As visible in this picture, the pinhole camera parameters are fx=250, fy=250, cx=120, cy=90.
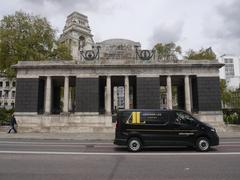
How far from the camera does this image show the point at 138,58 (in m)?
28.0

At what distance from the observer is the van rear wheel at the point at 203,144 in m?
12.1

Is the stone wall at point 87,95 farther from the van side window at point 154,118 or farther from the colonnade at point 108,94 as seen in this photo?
the van side window at point 154,118

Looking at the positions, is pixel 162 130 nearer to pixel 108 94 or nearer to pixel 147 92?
pixel 147 92

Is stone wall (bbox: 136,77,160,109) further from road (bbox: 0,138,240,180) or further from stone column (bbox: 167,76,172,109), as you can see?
road (bbox: 0,138,240,180)

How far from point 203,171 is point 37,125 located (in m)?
21.3

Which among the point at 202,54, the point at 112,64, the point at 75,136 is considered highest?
the point at 202,54

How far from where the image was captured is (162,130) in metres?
12.5

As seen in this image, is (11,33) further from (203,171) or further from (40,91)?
(203,171)

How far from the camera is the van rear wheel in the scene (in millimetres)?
12131

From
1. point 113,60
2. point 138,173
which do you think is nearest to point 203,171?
point 138,173

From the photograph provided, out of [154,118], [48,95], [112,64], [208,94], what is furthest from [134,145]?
[48,95]

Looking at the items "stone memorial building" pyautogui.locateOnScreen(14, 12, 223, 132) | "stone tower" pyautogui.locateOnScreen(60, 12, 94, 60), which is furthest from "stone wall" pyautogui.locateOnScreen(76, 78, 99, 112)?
"stone tower" pyautogui.locateOnScreen(60, 12, 94, 60)

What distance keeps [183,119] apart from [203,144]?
1523 mm

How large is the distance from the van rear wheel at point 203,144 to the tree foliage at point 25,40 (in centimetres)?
3123
